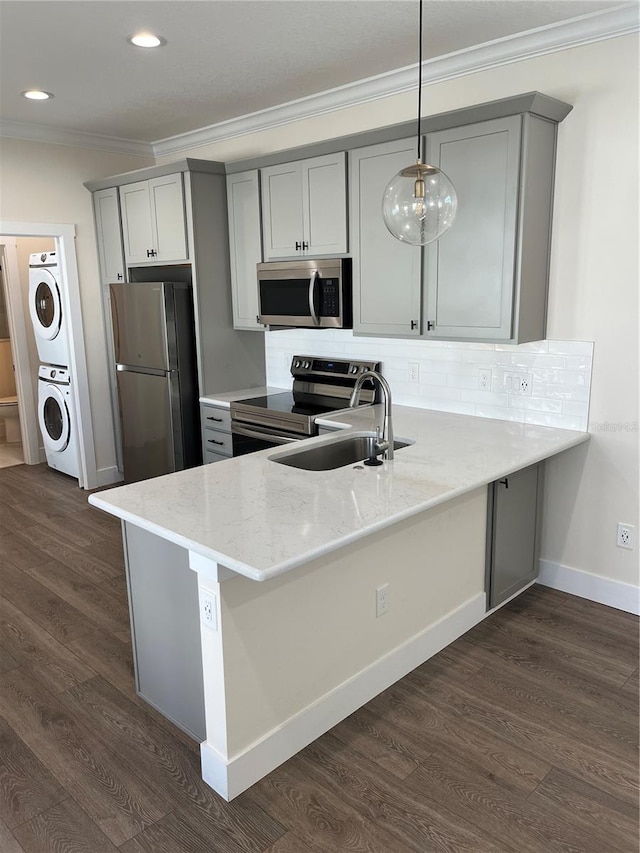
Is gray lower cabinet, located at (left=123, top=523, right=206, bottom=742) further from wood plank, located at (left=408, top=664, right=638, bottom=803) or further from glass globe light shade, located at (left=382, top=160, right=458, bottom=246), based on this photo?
glass globe light shade, located at (left=382, top=160, right=458, bottom=246)

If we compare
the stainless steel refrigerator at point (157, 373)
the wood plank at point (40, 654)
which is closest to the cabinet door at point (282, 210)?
the stainless steel refrigerator at point (157, 373)

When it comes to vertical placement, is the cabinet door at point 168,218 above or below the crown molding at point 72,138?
below

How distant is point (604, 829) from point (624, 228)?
2371 mm

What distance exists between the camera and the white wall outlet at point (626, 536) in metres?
3.12

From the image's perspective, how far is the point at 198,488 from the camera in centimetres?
236

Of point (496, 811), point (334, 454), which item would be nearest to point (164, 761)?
point (496, 811)

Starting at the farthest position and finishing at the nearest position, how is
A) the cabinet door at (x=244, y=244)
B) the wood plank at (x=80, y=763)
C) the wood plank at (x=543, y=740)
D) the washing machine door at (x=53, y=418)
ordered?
the washing machine door at (x=53, y=418)
the cabinet door at (x=244, y=244)
the wood plank at (x=543, y=740)
the wood plank at (x=80, y=763)

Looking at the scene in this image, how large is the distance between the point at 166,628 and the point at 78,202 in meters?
3.80

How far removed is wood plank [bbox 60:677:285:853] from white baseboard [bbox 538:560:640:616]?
6.70 ft

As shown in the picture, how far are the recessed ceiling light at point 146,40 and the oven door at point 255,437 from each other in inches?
80.0

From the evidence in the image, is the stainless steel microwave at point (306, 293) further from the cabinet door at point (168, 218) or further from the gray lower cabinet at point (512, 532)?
the gray lower cabinet at point (512, 532)

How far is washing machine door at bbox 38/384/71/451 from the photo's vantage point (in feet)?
17.5

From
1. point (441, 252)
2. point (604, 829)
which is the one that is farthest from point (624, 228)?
point (604, 829)

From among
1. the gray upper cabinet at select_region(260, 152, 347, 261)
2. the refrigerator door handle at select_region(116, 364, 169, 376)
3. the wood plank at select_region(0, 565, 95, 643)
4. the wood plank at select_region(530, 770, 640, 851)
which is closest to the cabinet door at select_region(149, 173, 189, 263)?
the gray upper cabinet at select_region(260, 152, 347, 261)
